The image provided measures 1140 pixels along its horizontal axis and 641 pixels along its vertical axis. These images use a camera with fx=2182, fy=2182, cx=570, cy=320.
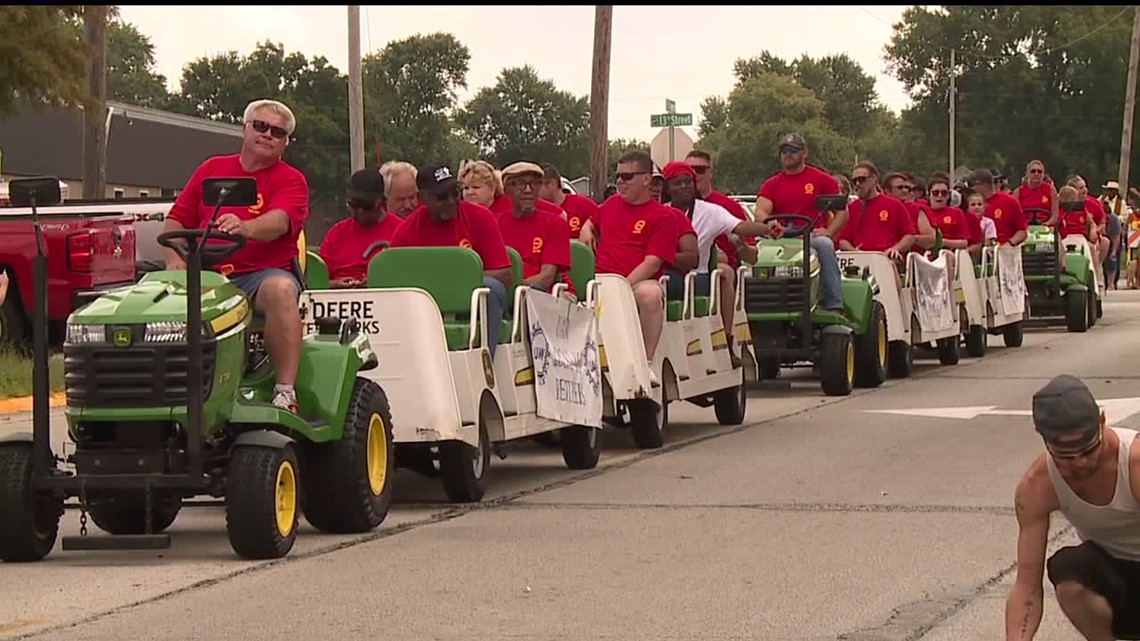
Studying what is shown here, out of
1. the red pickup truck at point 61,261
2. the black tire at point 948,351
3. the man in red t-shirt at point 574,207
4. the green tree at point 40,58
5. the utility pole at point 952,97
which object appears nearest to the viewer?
the man in red t-shirt at point 574,207

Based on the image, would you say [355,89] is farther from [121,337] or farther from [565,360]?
[121,337]

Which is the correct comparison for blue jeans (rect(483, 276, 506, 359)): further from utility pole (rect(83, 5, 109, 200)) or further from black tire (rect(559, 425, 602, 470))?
utility pole (rect(83, 5, 109, 200))

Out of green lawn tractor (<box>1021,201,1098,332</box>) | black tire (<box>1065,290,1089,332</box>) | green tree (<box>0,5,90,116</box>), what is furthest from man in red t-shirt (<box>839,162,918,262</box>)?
green tree (<box>0,5,90,116</box>)

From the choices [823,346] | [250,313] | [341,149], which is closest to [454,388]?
[250,313]

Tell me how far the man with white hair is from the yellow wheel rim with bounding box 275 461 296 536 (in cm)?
437

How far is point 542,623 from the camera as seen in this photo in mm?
8328

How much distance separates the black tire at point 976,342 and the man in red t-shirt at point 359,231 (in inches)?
497

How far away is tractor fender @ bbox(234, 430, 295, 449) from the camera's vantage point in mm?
9797

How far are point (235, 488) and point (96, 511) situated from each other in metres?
1.34

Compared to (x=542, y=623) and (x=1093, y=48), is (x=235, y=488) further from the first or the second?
(x=1093, y=48)

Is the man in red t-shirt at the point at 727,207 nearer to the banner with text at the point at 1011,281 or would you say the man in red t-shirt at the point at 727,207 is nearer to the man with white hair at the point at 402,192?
the man with white hair at the point at 402,192

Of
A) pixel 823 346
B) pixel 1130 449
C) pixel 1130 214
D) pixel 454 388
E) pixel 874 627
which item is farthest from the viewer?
pixel 1130 214

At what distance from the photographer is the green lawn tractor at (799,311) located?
63.8ft

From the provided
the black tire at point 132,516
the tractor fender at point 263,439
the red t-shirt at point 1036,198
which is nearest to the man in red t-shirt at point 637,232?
the black tire at point 132,516
